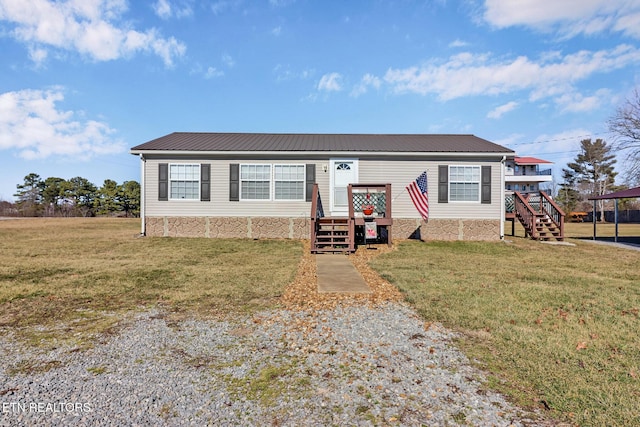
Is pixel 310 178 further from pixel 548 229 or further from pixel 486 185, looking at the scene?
pixel 548 229

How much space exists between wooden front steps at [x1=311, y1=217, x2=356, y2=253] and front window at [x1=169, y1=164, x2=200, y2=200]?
209 inches

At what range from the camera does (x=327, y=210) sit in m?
12.7

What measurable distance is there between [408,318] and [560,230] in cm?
1218

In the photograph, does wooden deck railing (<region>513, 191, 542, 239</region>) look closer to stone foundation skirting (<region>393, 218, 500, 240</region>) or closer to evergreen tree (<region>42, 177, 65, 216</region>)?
stone foundation skirting (<region>393, 218, 500, 240</region>)

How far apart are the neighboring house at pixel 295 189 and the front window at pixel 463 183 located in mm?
36

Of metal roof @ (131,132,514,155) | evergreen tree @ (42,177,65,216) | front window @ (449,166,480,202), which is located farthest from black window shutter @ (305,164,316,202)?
evergreen tree @ (42,177,65,216)

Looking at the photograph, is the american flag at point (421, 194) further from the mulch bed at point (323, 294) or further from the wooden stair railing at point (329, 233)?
the mulch bed at point (323, 294)

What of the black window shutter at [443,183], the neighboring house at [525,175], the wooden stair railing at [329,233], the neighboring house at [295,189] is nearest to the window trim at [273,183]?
the neighboring house at [295,189]

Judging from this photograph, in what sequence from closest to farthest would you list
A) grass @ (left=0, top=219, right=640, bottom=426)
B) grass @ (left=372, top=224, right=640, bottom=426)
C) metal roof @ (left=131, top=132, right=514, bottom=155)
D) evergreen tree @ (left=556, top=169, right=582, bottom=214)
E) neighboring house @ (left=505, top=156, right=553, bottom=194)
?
grass @ (left=372, top=224, right=640, bottom=426), grass @ (left=0, top=219, right=640, bottom=426), metal roof @ (left=131, top=132, right=514, bottom=155), neighboring house @ (left=505, top=156, right=553, bottom=194), evergreen tree @ (left=556, top=169, right=582, bottom=214)

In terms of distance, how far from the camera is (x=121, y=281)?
19.7 ft

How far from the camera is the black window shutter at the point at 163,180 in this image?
12609 mm

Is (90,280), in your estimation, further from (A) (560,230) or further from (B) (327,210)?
(A) (560,230)

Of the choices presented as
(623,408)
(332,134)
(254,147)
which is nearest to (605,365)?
(623,408)

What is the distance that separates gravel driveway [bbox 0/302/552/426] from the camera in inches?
84.7
